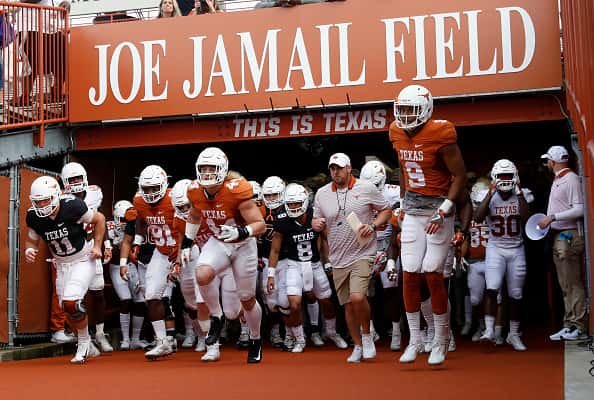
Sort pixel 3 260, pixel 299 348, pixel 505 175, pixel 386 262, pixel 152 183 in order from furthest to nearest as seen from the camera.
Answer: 1. pixel 3 260
2. pixel 386 262
3. pixel 299 348
4. pixel 152 183
5. pixel 505 175

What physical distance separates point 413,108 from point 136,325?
6.51 meters

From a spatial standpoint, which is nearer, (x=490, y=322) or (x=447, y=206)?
(x=447, y=206)

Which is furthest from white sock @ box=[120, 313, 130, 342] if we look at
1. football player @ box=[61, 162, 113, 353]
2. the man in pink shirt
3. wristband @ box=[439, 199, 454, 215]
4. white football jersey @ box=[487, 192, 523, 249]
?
wristband @ box=[439, 199, 454, 215]

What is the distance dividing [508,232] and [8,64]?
6921 mm

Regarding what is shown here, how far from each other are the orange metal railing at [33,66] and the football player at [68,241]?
209 cm

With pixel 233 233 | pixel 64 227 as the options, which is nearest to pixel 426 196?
pixel 233 233

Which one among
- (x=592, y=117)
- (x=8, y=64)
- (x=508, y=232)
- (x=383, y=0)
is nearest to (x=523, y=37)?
(x=383, y=0)

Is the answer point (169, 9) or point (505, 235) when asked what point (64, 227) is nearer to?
point (169, 9)

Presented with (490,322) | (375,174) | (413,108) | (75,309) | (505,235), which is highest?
(413,108)

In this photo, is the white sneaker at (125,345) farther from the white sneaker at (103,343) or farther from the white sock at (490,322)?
the white sock at (490,322)

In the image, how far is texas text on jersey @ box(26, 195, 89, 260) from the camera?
1038cm

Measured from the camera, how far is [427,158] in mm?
8078

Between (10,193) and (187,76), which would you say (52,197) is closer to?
(10,193)

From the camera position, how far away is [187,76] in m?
13.4
